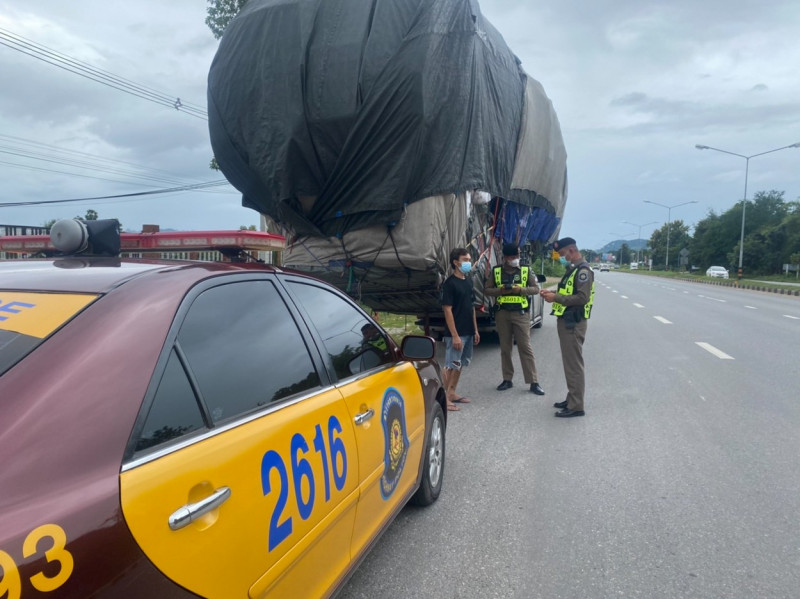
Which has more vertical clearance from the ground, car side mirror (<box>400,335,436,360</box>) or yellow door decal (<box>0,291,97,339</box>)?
yellow door decal (<box>0,291,97,339</box>)

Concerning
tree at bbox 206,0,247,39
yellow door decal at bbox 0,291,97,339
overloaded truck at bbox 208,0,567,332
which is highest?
tree at bbox 206,0,247,39

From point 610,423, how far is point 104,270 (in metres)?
5.00

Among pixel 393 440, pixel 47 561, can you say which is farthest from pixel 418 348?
pixel 47 561

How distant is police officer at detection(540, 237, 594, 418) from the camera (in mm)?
5934

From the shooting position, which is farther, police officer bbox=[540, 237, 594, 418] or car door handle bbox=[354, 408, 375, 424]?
police officer bbox=[540, 237, 594, 418]

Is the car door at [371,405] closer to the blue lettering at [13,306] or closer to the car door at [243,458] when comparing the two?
the car door at [243,458]

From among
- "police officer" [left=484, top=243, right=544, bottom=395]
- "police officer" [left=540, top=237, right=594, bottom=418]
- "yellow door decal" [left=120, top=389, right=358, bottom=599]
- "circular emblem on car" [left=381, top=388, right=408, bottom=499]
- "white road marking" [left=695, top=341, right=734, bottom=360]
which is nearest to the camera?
"yellow door decal" [left=120, top=389, right=358, bottom=599]

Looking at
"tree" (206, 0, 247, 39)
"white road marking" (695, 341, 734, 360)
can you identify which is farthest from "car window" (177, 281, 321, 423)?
"tree" (206, 0, 247, 39)

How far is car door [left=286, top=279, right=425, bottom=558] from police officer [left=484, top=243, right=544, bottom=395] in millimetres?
3763

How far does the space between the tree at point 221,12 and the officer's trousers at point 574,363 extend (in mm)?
11264

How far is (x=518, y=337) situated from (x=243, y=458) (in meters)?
5.67

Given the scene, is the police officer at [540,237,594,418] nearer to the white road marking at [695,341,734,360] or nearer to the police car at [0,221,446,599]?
the police car at [0,221,446,599]

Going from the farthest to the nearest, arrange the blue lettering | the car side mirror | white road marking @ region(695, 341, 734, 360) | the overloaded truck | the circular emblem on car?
white road marking @ region(695, 341, 734, 360) → the overloaded truck → the car side mirror → the circular emblem on car → the blue lettering

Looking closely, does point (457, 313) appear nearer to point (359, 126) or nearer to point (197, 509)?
point (359, 126)
